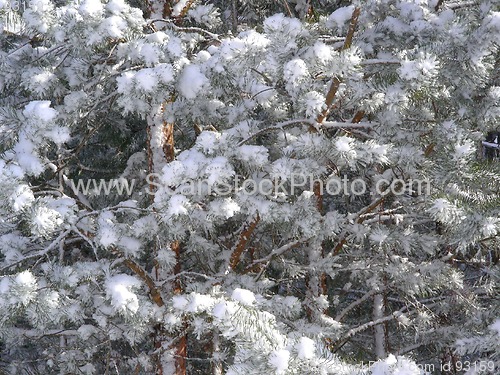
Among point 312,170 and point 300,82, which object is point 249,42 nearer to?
point 300,82

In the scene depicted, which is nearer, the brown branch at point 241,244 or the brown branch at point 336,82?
the brown branch at point 336,82

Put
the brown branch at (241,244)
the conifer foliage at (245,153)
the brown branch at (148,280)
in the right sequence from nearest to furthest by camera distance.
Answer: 1. the conifer foliage at (245,153)
2. the brown branch at (148,280)
3. the brown branch at (241,244)

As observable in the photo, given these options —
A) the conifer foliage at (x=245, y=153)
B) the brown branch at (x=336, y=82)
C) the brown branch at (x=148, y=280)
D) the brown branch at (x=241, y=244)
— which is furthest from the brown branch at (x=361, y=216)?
the brown branch at (x=148, y=280)

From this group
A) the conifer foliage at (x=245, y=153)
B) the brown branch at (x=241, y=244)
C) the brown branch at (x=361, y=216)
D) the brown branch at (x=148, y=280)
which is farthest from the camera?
the brown branch at (x=361, y=216)

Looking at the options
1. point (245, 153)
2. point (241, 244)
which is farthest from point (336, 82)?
point (241, 244)

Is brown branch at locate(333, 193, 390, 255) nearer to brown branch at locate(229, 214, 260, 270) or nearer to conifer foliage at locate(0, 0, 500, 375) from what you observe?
conifer foliage at locate(0, 0, 500, 375)

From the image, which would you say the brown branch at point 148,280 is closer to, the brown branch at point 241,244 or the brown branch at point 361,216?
the brown branch at point 241,244

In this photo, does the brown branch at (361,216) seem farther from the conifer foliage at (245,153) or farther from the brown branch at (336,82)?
the brown branch at (336,82)

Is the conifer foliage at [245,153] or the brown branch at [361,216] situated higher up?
the conifer foliage at [245,153]

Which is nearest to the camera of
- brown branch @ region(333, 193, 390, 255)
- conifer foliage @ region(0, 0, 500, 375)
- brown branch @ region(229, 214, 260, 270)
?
conifer foliage @ region(0, 0, 500, 375)

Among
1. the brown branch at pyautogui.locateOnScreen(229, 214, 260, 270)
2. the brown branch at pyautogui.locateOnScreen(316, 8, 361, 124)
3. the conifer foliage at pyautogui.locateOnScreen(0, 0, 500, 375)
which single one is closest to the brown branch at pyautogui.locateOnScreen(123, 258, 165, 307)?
the conifer foliage at pyautogui.locateOnScreen(0, 0, 500, 375)

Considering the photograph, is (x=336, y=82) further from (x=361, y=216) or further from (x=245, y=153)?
(x=361, y=216)

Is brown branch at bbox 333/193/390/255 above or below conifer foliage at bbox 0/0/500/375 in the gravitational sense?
below

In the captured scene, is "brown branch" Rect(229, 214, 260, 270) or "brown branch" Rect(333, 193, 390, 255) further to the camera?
"brown branch" Rect(333, 193, 390, 255)
